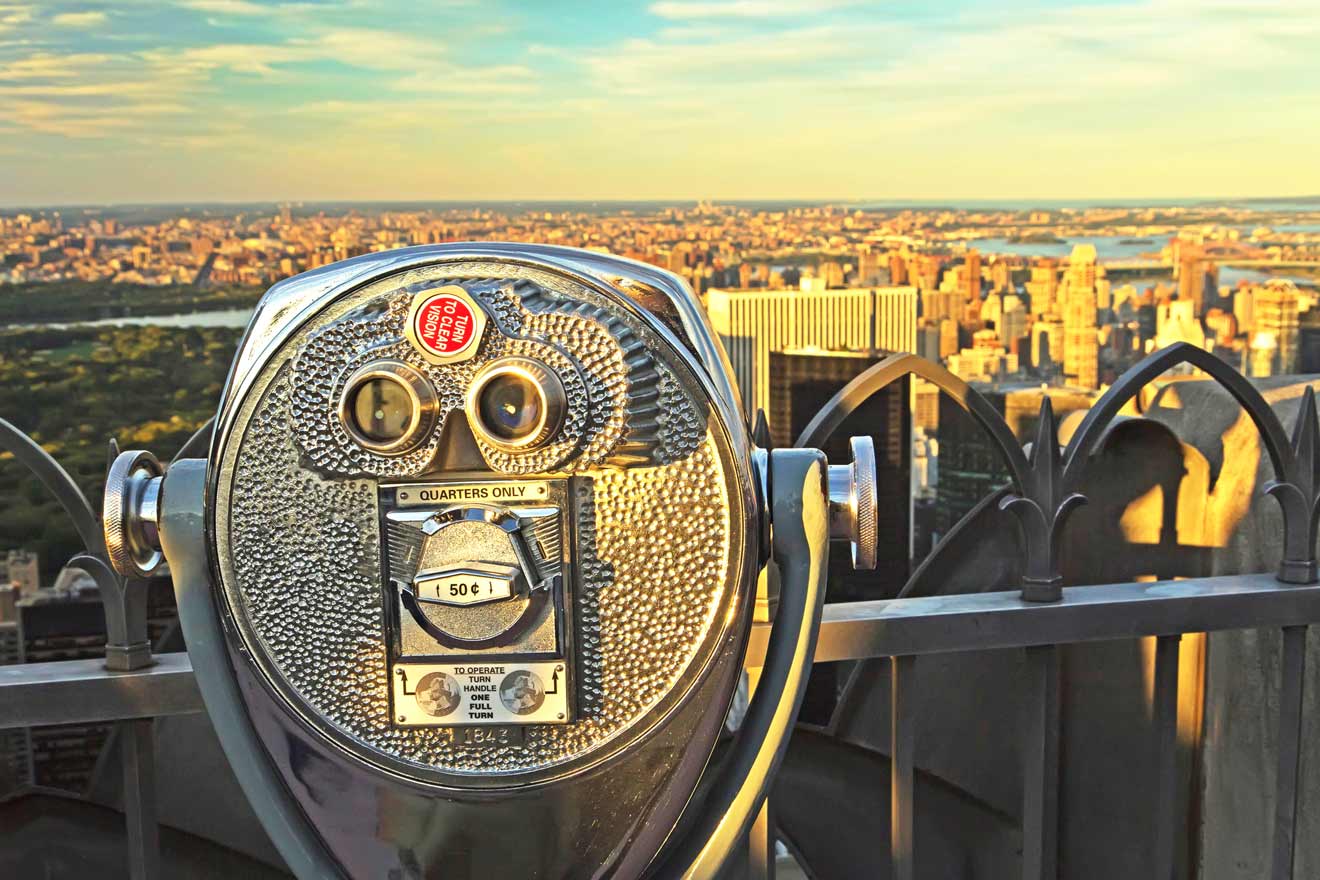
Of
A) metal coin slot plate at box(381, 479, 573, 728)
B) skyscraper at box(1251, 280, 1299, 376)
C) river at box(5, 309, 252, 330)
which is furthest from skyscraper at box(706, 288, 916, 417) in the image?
river at box(5, 309, 252, 330)

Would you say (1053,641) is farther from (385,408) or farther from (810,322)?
(810,322)

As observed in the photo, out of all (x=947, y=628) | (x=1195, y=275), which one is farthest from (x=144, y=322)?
(x=1195, y=275)

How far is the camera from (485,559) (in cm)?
104

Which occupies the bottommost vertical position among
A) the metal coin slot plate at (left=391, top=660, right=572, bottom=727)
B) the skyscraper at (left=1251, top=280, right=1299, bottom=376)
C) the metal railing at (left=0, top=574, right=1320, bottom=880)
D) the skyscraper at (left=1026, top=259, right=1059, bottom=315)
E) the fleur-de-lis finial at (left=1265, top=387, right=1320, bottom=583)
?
the metal railing at (left=0, top=574, right=1320, bottom=880)

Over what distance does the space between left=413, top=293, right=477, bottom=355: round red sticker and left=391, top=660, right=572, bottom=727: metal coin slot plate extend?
0.87ft

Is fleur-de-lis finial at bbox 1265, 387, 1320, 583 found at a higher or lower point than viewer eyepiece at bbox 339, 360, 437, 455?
lower

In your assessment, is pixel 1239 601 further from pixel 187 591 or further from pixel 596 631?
pixel 187 591

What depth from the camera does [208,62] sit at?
12102 mm

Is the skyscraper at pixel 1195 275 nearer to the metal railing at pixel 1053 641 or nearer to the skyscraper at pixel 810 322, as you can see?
the skyscraper at pixel 810 322

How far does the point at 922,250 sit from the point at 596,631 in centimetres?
500

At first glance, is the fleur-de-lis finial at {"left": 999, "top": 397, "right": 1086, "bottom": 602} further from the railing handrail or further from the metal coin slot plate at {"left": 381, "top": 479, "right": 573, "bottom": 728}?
the metal coin slot plate at {"left": 381, "top": 479, "right": 573, "bottom": 728}

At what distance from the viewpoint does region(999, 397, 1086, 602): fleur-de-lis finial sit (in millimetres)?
1564

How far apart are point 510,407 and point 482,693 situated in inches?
9.6

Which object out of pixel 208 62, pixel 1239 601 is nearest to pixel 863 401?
pixel 1239 601
